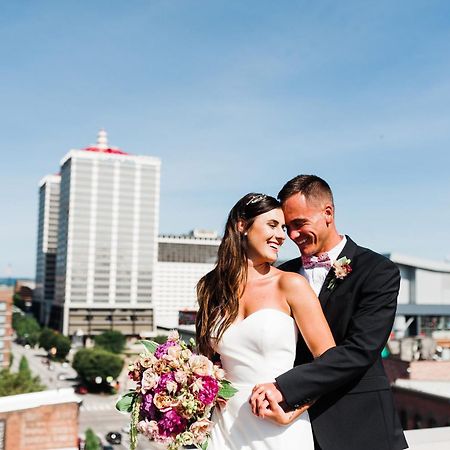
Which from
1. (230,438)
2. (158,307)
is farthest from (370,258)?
(158,307)

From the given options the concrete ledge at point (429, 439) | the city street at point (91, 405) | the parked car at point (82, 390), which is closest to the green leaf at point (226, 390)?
the concrete ledge at point (429, 439)

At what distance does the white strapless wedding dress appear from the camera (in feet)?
12.8

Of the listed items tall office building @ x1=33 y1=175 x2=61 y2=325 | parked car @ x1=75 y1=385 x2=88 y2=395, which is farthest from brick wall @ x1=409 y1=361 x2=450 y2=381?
tall office building @ x1=33 y1=175 x2=61 y2=325

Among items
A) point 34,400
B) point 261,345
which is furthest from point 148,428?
point 34,400

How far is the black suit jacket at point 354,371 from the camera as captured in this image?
3.75 m

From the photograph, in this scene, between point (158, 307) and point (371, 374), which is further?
point (158, 307)

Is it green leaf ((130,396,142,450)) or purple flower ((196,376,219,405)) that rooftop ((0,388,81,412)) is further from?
purple flower ((196,376,219,405))

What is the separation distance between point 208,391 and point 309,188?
5.05 feet

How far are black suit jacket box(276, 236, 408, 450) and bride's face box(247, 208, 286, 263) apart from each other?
44 centimetres

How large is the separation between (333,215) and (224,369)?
53.1 inches

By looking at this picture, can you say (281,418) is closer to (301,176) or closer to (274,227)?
(274,227)

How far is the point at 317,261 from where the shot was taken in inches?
167

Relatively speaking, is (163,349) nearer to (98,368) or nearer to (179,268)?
(98,368)

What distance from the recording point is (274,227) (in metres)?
4.20
